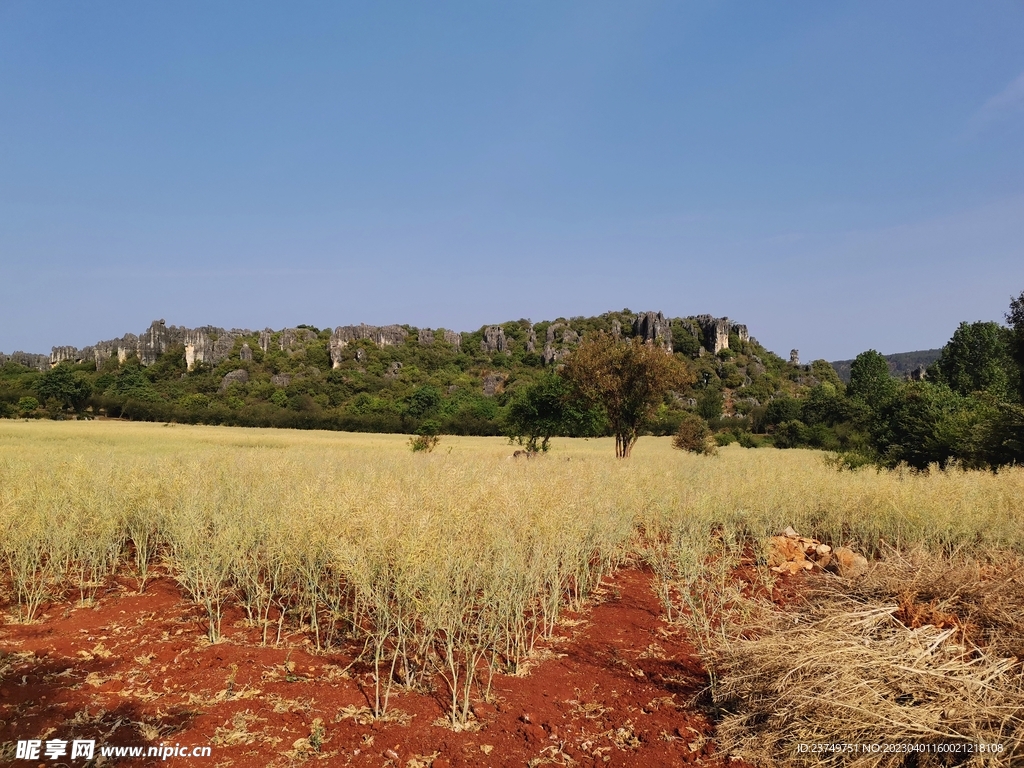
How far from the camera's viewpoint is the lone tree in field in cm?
2323

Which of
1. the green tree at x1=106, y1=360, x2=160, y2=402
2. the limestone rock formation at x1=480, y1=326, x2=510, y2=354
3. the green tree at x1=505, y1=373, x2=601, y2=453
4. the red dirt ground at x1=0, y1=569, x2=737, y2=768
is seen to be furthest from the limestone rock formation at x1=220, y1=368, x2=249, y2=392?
the red dirt ground at x1=0, y1=569, x2=737, y2=768

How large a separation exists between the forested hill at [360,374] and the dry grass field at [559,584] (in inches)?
1047

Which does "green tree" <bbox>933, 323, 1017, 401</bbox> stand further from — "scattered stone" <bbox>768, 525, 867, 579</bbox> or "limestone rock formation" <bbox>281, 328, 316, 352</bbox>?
"limestone rock formation" <bbox>281, 328, 316, 352</bbox>

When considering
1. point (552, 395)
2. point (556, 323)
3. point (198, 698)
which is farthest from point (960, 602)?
point (556, 323)

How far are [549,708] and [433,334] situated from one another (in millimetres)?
116940

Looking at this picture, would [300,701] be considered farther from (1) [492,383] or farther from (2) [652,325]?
(2) [652,325]

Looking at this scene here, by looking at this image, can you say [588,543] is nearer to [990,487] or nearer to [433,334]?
[990,487]

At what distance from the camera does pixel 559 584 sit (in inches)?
273

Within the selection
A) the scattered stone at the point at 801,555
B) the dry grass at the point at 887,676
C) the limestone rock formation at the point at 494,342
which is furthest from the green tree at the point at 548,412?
the limestone rock formation at the point at 494,342

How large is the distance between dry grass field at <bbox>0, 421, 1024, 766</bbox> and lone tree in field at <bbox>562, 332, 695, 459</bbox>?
1165 cm

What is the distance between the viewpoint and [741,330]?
112875 mm

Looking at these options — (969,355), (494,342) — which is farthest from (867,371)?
(494,342)

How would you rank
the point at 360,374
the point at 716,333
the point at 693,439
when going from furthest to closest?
1. the point at 716,333
2. the point at 360,374
3. the point at 693,439

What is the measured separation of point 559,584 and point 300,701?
10.7ft
